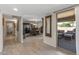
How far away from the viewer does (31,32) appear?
16609mm

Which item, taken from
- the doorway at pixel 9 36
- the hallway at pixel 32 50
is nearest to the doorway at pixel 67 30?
the hallway at pixel 32 50

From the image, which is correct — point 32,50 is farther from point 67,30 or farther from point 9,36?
point 9,36

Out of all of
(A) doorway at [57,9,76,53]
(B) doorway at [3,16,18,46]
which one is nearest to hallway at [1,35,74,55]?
(A) doorway at [57,9,76,53]

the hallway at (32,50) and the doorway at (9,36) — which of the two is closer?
the hallway at (32,50)

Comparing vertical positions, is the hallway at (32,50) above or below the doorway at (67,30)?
below

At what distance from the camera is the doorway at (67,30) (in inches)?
213

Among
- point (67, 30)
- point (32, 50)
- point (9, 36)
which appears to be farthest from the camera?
point (9, 36)

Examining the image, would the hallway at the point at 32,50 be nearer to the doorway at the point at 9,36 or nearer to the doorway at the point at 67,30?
the doorway at the point at 67,30

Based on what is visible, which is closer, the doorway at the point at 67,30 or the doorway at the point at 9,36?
the doorway at the point at 67,30

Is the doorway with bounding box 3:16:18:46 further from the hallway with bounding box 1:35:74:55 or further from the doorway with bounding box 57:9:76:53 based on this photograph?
the doorway with bounding box 57:9:76:53

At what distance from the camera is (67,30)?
5.89 metres

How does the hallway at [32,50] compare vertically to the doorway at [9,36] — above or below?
below

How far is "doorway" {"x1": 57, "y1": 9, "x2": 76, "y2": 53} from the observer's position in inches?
213

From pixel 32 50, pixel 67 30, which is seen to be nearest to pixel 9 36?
pixel 32 50
